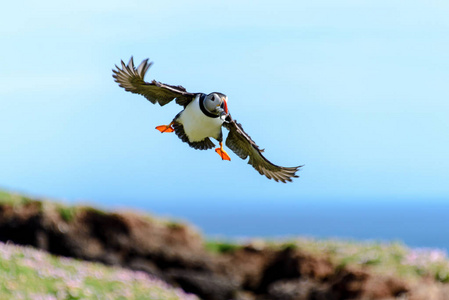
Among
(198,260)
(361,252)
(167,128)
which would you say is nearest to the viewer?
(167,128)

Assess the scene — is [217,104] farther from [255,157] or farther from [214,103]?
A: [255,157]

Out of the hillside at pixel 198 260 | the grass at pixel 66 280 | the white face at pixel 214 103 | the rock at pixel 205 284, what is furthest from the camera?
the rock at pixel 205 284

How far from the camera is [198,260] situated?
619 inches

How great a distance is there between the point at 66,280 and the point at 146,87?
1033 centimetres

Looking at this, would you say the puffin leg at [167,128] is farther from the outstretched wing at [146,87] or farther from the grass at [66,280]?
the grass at [66,280]

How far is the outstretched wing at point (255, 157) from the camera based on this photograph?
3465 millimetres

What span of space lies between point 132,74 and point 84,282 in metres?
10.2

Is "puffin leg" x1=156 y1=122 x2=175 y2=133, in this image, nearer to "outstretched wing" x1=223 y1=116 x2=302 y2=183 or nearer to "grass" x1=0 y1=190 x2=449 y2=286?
"outstretched wing" x1=223 y1=116 x2=302 y2=183

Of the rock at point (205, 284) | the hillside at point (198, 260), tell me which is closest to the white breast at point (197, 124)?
the hillside at point (198, 260)

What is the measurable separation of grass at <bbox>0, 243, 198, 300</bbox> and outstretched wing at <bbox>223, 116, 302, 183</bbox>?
9.07 metres

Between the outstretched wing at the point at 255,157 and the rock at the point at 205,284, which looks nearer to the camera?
the outstretched wing at the point at 255,157

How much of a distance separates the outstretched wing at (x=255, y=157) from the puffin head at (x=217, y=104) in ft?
1.16

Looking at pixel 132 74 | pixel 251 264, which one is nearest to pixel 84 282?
pixel 251 264

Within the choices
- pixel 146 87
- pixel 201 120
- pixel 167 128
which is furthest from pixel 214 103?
pixel 146 87
